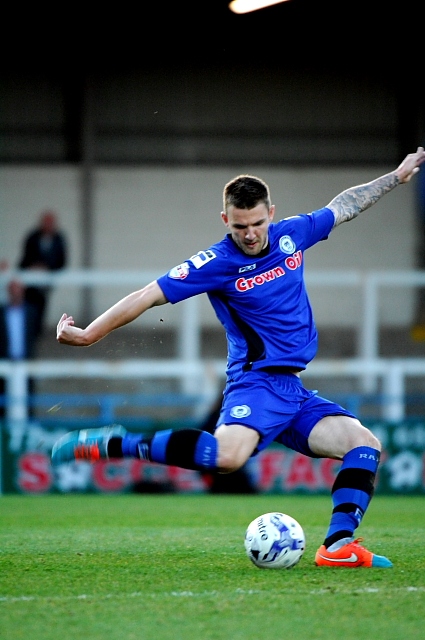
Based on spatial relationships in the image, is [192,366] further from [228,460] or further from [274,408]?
[228,460]

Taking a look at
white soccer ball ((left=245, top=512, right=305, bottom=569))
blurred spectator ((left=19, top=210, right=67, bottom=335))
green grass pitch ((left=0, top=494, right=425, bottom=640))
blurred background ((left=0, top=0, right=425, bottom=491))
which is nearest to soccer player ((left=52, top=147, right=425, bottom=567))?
white soccer ball ((left=245, top=512, right=305, bottom=569))

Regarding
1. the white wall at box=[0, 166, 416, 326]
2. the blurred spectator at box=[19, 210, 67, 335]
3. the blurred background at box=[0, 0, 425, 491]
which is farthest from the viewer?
the white wall at box=[0, 166, 416, 326]

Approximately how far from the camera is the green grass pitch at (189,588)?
3.88 metres

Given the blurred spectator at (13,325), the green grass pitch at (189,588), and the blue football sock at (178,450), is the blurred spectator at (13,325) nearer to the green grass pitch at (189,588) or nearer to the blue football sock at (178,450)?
the green grass pitch at (189,588)

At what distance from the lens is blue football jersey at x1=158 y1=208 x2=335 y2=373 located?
5.47 meters

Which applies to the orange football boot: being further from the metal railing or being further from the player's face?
the metal railing

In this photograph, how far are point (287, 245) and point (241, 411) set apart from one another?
91cm

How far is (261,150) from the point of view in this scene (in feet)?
63.3

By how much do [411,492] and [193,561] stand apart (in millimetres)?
7910

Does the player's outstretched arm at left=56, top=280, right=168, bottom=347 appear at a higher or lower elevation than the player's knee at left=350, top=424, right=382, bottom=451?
higher

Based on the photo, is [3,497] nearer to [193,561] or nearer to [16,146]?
[193,561]

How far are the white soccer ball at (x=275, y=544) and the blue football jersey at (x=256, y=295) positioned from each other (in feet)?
2.64

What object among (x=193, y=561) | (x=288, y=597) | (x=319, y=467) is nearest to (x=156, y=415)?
(x=319, y=467)

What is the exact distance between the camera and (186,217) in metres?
19.2
